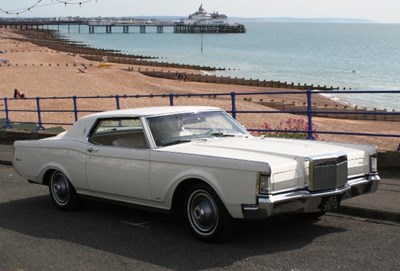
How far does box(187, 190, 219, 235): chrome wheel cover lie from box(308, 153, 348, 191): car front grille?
40.4 inches

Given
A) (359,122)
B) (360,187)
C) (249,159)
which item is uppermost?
(249,159)

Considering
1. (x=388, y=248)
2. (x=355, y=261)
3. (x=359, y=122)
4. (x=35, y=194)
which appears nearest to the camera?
(x=355, y=261)

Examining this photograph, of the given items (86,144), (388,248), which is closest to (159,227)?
(86,144)

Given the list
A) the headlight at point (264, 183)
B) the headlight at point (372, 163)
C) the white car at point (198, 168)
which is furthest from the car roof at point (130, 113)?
the headlight at point (372, 163)

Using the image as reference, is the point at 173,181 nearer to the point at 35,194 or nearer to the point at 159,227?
the point at 159,227

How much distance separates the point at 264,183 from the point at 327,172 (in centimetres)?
78

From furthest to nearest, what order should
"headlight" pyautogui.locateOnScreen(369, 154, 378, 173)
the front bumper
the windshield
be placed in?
the windshield < "headlight" pyautogui.locateOnScreen(369, 154, 378, 173) < the front bumper

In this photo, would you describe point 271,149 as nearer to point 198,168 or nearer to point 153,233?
point 198,168

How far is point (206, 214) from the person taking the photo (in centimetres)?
619

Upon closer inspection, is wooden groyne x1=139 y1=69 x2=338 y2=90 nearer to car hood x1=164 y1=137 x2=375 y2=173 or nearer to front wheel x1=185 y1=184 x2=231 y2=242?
car hood x1=164 y1=137 x2=375 y2=173

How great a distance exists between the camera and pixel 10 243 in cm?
660

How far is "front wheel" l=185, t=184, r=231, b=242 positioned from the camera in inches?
237

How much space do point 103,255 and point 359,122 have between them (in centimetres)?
2683

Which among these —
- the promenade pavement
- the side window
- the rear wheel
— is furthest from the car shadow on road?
the side window
